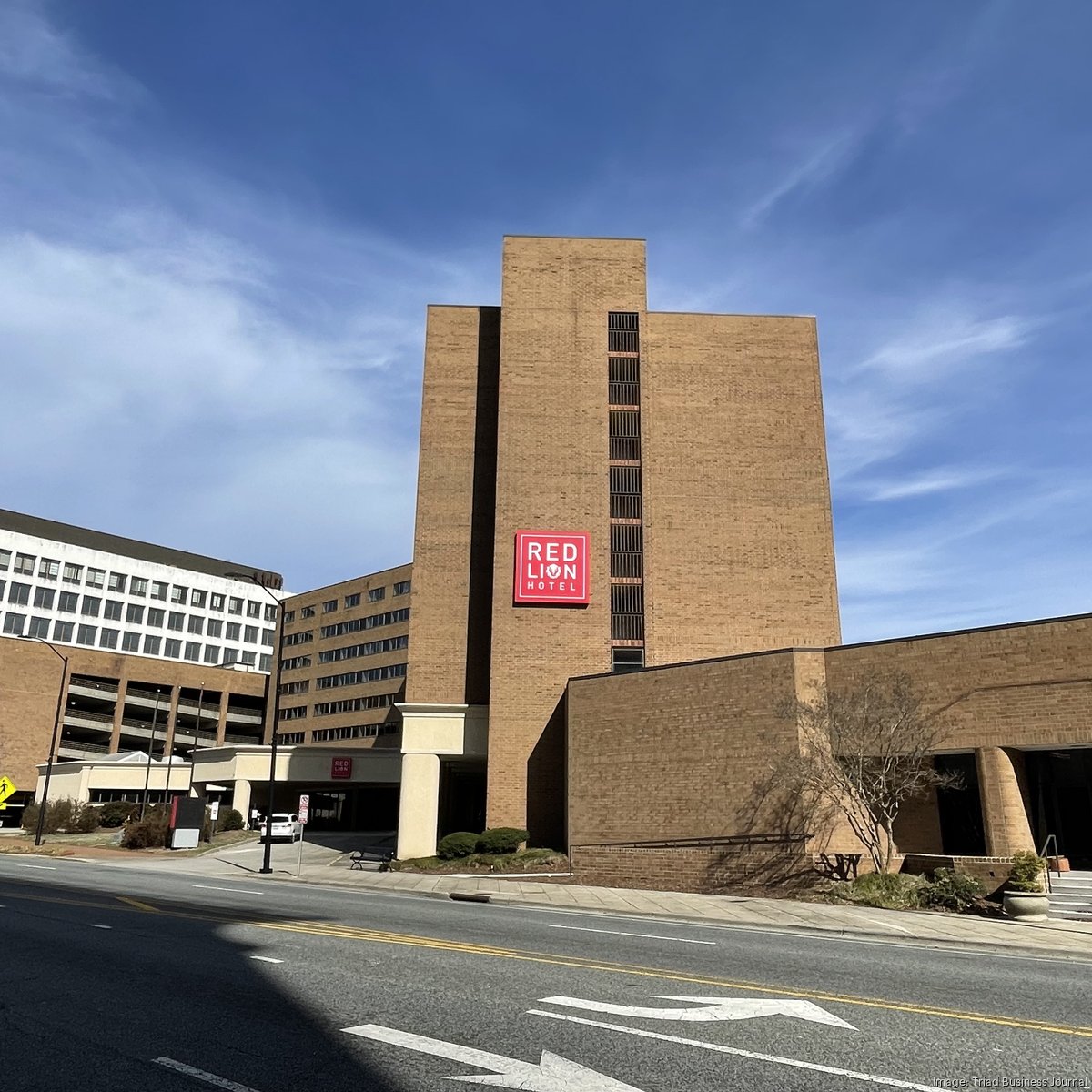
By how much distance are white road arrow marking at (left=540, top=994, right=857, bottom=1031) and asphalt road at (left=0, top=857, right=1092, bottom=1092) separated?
0.13ft

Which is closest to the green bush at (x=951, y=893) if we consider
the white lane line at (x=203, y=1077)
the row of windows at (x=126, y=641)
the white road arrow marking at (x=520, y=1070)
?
the white road arrow marking at (x=520, y=1070)

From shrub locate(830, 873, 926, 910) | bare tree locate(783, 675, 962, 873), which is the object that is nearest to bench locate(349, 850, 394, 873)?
bare tree locate(783, 675, 962, 873)

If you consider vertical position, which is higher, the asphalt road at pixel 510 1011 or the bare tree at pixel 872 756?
the bare tree at pixel 872 756

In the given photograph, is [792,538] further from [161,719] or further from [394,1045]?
[161,719]

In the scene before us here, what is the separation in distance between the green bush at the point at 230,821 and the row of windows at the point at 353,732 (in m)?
22.7

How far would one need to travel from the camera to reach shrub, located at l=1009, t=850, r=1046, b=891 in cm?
1952

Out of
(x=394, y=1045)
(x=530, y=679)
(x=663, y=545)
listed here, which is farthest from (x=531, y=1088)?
(x=663, y=545)

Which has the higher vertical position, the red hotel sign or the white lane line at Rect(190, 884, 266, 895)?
the red hotel sign

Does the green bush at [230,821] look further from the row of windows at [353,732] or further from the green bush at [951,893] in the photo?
the green bush at [951,893]

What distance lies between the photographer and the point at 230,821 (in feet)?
186

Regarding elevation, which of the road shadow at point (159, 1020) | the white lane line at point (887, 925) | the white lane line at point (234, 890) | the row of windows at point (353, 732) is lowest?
the white lane line at point (234, 890)

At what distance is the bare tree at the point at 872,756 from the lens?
2478 centimetres

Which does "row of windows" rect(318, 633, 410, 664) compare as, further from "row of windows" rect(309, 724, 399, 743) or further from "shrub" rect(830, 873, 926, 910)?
"shrub" rect(830, 873, 926, 910)

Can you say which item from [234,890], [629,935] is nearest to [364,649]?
[234,890]
